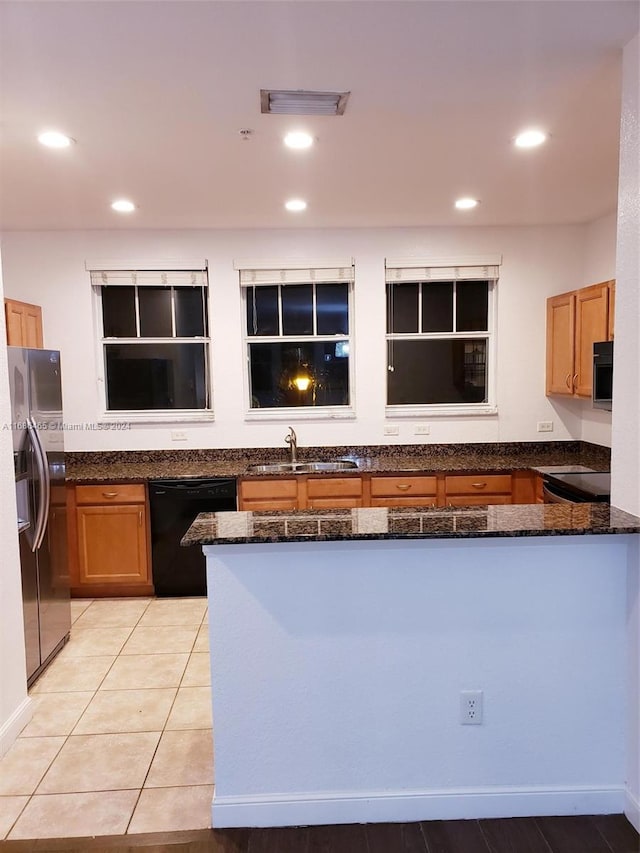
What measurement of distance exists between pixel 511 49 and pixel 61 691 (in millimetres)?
3464

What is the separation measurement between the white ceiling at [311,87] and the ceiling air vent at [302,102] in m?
0.04

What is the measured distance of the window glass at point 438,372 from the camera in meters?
4.80

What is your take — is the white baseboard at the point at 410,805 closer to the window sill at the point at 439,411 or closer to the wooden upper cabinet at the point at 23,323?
the window sill at the point at 439,411

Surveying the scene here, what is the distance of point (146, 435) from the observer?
15.3 ft

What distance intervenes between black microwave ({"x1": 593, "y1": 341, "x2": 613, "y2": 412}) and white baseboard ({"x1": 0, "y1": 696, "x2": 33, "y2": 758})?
3.52 meters

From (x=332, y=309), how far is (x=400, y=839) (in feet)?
12.0

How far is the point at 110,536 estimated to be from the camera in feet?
13.7

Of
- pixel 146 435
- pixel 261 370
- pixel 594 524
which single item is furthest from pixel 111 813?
pixel 261 370

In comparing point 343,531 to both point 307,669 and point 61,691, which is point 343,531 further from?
point 61,691

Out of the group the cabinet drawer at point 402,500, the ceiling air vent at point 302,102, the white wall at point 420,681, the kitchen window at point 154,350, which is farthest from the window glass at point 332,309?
the white wall at point 420,681

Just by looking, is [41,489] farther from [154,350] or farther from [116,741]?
[154,350]

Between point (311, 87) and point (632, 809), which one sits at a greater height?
point (311, 87)

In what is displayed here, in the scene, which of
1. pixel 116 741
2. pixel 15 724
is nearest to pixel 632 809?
pixel 116 741

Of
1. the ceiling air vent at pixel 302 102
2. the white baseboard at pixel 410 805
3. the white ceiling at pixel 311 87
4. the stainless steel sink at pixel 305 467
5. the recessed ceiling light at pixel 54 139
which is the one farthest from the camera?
the stainless steel sink at pixel 305 467
